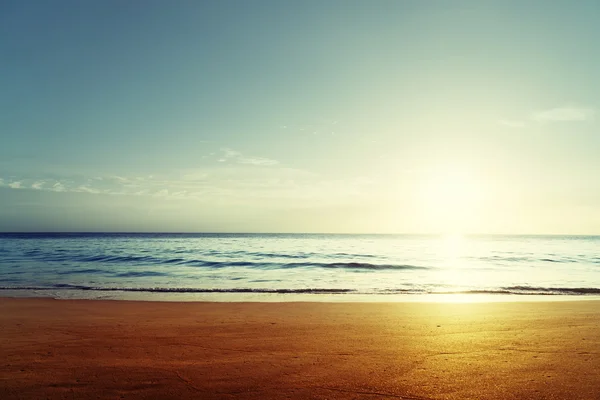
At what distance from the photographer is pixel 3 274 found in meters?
24.9

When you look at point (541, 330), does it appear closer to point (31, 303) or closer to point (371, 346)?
point (371, 346)

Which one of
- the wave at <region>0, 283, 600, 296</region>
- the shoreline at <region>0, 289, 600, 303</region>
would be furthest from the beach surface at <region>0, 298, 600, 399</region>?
the wave at <region>0, 283, 600, 296</region>

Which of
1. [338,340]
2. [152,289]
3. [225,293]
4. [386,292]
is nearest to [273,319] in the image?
[338,340]

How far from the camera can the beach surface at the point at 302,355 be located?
527 centimetres

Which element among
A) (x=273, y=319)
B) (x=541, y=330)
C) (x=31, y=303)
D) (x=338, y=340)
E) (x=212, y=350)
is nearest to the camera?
(x=212, y=350)

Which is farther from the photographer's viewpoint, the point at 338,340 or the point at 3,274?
the point at 3,274

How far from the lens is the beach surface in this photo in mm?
5270

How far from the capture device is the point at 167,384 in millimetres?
5438

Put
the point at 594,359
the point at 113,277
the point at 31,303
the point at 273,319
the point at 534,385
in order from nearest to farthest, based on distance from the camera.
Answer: the point at 534,385, the point at 594,359, the point at 273,319, the point at 31,303, the point at 113,277

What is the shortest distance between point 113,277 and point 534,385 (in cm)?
2436

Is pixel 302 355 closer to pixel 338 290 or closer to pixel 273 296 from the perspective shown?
pixel 273 296

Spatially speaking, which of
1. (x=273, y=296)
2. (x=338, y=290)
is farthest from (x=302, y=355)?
(x=338, y=290)

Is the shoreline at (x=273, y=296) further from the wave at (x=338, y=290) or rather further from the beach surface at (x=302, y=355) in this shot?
the beach surface at (x=302, y=355)

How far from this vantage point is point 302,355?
681 centimetres
